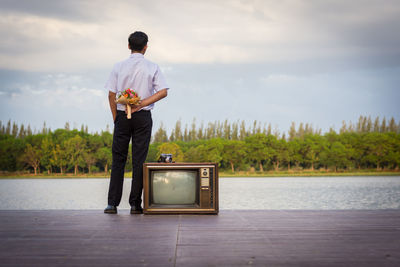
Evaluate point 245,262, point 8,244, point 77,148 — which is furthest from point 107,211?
point 77,148

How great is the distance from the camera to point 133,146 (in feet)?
14.2

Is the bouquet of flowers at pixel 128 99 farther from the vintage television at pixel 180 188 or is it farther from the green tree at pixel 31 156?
the green tree at pixel 31 156

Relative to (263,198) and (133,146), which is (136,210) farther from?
(263,198)

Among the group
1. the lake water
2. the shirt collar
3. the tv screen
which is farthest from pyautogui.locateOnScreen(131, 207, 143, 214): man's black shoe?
the lake water

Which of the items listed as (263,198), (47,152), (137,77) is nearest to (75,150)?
(47,152)

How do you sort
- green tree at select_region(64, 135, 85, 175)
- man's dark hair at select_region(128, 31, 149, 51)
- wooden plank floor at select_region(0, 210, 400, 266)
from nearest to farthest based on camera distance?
wooden plank floor at select_region(0, 210, 400, 266) → man's dark hair at select_region(128, 31, 149, 51) → green tree at select_region(64, 135, 85, 175)

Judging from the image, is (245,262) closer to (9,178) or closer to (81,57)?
(9,178)

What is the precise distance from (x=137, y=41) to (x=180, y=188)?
5.17ft

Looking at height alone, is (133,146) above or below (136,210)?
above

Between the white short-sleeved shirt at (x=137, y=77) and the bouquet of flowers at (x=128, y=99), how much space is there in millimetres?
122

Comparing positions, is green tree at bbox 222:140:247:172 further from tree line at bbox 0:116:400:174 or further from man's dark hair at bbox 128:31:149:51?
man's dark hair at bbox 128:31:149:51

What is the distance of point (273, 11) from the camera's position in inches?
3548

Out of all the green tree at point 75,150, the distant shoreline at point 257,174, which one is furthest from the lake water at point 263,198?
the distant shoreline at point 257,174

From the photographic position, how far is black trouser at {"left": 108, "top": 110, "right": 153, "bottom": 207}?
4.31 meters
